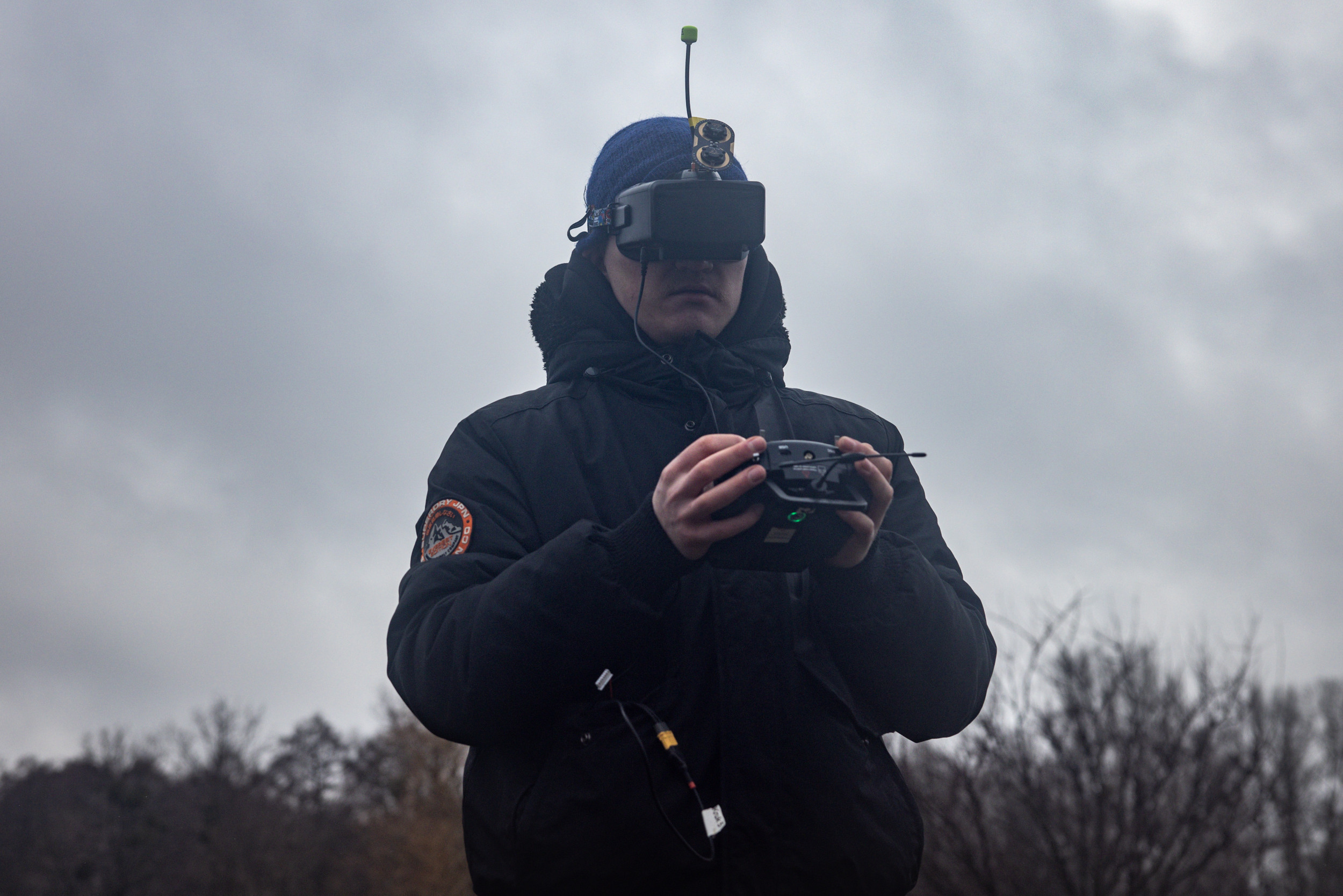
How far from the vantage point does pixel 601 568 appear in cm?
176

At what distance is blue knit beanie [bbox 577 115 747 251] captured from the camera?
2656 millimetres

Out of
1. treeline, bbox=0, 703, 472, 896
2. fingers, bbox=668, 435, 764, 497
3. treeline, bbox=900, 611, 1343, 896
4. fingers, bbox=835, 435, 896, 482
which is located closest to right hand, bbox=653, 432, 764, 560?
fingers, bbox=668, 435, 764, 497

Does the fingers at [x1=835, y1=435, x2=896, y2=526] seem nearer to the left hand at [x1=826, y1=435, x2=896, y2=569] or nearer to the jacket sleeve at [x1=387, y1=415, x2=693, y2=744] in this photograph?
the left hand at [x1=826, y1=435, x2=896, y2=569]

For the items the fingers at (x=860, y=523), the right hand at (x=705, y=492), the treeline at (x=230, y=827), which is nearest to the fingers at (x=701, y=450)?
the right hand at (x=705, y=492)

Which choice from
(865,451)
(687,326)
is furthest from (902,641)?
(687,326)

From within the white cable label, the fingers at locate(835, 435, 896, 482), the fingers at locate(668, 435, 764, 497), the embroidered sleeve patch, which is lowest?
the white cable label

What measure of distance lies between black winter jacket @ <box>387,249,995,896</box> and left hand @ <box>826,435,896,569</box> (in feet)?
0.15

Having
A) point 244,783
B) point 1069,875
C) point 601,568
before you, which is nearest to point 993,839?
point 1069,875

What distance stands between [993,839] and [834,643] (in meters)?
7.20

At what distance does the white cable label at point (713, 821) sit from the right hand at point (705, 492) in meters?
0.43

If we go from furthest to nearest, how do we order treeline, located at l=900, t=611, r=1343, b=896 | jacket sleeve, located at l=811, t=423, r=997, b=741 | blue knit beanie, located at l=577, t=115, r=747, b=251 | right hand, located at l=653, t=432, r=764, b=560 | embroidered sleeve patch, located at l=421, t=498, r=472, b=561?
treeline, located at l=900, t=611, r=1343, b=896
blue knit beanie, located at l=577, t=115, r=747, b=251
embroidered sleeve patch, located at l=421, t=498, r=472, b=561
jacket sleeve, located at l=811, t=423, r=997, b=741
right hand, located at l=653, t=432, r=764, b=560

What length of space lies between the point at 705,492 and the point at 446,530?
25.1 inches

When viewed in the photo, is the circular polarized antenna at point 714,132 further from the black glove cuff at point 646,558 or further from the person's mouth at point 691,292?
the black glove cuff at point 646,558

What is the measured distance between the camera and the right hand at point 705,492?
1.61 m
